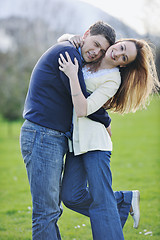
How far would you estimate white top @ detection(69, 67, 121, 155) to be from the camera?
9.22ft

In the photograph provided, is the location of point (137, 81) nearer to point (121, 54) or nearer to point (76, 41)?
point (121, 54)

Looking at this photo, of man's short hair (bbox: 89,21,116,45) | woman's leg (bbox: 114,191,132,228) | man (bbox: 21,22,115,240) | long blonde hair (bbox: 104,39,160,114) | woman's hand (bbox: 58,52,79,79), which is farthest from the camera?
woman's leg (bbox: 114,191,132,228)

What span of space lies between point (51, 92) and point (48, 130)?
0.31 m

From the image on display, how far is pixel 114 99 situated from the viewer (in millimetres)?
3131

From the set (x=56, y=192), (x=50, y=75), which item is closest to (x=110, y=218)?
(x=56, y=192)

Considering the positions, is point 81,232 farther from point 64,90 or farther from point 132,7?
point 132,7

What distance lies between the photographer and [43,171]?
275 cm

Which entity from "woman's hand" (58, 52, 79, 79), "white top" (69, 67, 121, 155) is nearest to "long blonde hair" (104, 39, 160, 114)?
"white top" (69, 67, 121, 155)

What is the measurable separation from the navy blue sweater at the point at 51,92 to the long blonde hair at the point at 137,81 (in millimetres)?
363

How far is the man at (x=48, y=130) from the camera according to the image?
9.02 ft

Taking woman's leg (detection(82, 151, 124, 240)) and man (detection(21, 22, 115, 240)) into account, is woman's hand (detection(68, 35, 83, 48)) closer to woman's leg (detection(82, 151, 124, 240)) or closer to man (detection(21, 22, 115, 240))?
man (detection(21, 22, 115, 240))

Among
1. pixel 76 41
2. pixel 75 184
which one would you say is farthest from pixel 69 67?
pixel 75 184

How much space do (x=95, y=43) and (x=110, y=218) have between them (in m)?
1.45

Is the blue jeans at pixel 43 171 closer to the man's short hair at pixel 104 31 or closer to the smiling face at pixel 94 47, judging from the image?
the smiling face at pixel 94 47
